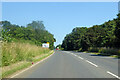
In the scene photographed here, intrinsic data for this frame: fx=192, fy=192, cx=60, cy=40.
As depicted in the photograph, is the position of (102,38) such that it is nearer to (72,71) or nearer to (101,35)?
(101,35)

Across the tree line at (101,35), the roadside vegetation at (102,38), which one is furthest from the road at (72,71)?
the tree line at (101,35)

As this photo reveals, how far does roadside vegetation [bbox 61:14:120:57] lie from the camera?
43.6 meters

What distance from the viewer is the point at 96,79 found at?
9.88 m

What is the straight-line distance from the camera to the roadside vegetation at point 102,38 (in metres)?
43.6

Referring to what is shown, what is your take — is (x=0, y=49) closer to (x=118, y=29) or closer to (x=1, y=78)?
(x=1, y=78)

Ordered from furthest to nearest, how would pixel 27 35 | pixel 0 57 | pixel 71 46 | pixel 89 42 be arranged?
pixel 71 46
pixel 89 42
pixel 27 35
pixel 0 57

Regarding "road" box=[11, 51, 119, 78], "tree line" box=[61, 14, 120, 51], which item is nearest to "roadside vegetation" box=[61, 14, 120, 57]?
"tree line" box=[61, 14, 120, 51]

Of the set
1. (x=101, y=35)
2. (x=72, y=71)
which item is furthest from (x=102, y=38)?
(x=72, y=71)

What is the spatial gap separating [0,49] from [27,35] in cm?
4522

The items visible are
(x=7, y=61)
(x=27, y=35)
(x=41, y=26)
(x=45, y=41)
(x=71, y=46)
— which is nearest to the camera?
(x=7, y=61)

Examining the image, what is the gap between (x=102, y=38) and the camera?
199ft

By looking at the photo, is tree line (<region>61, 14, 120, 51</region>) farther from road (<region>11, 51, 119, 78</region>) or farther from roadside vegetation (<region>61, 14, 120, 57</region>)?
road (<region>11, 51, 119, 78</region>)

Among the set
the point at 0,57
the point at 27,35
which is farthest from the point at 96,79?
the point at 27,35

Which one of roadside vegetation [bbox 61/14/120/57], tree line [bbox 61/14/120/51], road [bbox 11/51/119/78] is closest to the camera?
road [bbox 11/51/119/78]
